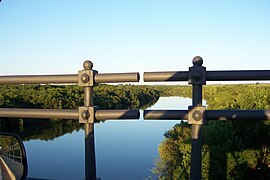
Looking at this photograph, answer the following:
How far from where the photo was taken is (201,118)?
162 centimetres

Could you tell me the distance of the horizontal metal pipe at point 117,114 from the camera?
1711mm

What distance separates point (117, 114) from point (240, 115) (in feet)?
2.58

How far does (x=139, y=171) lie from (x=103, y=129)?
31.8ft

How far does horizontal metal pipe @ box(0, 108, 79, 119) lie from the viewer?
182 centimetres

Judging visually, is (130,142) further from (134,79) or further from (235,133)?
(134,79)

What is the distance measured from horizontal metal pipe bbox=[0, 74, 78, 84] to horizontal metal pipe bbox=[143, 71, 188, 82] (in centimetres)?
51

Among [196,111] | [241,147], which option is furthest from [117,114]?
[241,147]

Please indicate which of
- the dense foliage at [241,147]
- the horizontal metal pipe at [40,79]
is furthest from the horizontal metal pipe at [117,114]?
the dense foliage at [241,147]

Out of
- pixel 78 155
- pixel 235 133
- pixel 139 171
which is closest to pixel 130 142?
pixel 78 155

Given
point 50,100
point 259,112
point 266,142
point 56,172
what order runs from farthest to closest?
point 50,100 < point 56,172 < point 266,142 < point 259,112

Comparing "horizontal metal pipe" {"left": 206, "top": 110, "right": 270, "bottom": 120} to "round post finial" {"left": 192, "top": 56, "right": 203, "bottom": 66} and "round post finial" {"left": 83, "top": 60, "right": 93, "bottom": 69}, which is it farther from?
"round post finial" {"left": 83, "top": 60, "right": 93, "bottom": 69}

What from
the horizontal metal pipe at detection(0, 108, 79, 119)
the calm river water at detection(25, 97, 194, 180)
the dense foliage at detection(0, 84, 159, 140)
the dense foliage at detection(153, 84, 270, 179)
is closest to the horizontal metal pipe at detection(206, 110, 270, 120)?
the horizontal metal pipe at detection(0, 108, 79, 119)

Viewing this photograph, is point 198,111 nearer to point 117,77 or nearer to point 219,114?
point 219,114

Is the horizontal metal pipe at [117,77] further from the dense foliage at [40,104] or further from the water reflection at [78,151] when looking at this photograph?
the dense foliage at [40,104]
